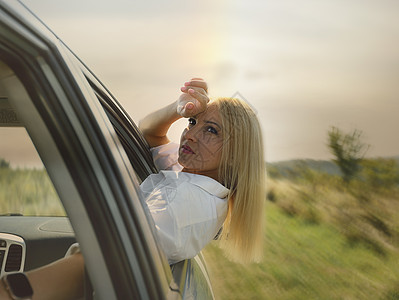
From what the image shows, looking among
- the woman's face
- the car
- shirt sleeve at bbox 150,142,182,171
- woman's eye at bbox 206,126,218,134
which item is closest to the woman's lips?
the woman's face

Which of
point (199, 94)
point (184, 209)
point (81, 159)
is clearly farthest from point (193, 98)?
point (81, 159)

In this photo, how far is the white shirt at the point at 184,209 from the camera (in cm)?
169

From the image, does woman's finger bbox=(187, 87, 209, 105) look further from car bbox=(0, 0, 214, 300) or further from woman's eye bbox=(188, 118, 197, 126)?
car bbox=(0, 0, 214, 300)

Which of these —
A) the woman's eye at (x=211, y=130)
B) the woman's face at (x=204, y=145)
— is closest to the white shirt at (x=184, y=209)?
the woman's face at (x=204, y=145)

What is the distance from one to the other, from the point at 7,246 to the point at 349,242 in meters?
5.66

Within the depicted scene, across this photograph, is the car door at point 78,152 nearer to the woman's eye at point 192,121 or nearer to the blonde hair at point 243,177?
the blonde hair at point 243,177

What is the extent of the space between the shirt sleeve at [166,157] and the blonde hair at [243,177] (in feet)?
1.07

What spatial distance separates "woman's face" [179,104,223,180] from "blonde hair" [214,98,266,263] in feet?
0.09

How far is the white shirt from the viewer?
1.69m

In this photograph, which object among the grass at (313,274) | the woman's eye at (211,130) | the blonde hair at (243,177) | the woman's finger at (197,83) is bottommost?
the grass at (313,274)

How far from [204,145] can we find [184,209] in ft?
1.62

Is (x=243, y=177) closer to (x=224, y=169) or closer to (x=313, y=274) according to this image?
(x=224, y=169)

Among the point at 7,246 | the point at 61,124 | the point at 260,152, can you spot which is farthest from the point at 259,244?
the point at 61,124

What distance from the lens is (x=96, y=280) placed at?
43.5 inches
